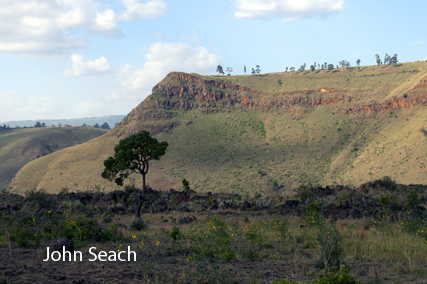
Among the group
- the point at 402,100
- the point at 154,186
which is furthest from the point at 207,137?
the point at 402,100

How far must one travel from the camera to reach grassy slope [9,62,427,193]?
61844 mm

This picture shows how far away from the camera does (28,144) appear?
435 feet

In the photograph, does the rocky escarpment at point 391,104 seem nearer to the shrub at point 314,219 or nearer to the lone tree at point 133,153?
the shrub at point 314,219

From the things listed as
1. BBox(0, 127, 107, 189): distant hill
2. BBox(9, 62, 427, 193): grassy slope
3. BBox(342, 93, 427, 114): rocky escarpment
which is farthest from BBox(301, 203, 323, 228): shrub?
BBox(0, 127, 107, 189): distant hill

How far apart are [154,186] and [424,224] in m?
59.9

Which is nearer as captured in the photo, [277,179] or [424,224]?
[424,224]

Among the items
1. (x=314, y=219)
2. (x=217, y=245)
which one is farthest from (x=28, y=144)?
(x=217, y=245)

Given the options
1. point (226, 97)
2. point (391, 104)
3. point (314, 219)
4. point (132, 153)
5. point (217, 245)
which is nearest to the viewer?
point (217, 245)

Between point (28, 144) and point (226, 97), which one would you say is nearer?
point (226, 97)

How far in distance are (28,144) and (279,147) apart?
362ft

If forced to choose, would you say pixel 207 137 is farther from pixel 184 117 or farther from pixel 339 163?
pixel 339 163

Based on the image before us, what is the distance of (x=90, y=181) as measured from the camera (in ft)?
239

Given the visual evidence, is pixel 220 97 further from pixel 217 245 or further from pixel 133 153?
pixel 217 245

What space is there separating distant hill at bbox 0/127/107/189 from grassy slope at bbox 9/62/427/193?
37.6 meters
